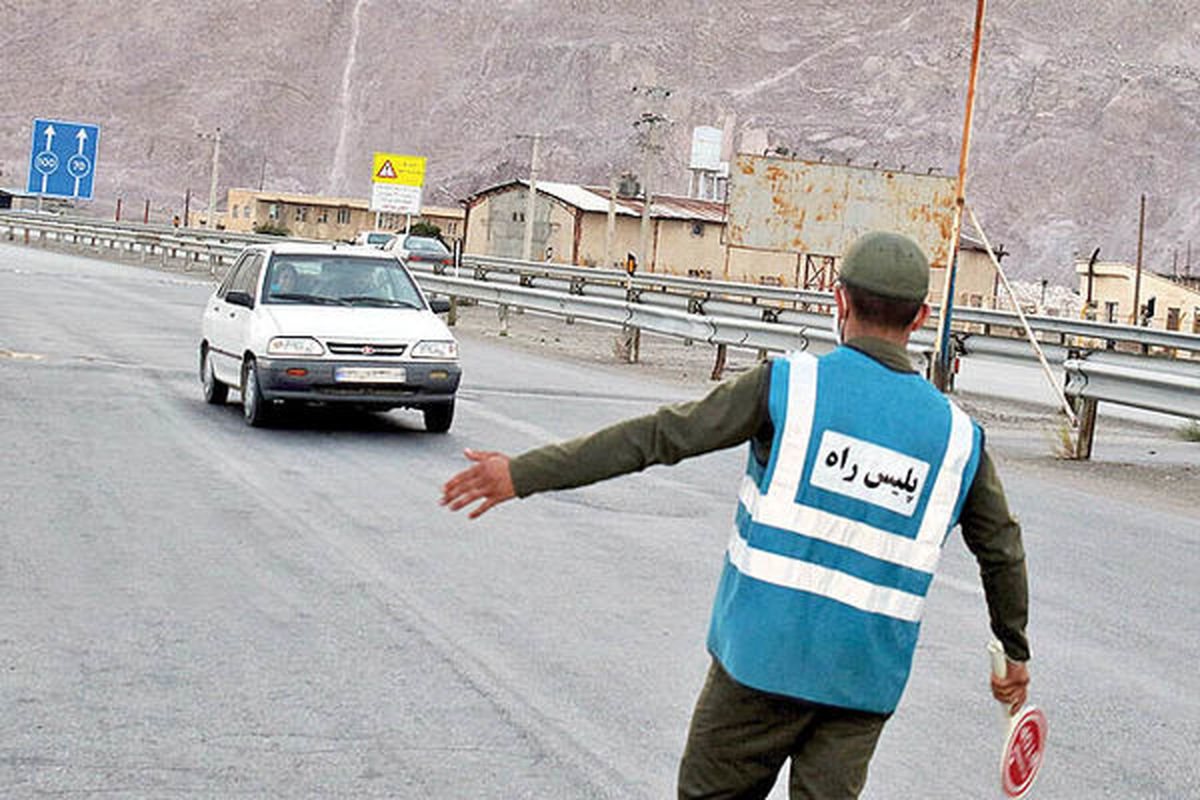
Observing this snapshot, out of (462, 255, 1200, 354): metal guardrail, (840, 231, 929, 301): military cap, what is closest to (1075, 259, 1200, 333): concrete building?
(462, 255, 1200, 354): metal guardrail

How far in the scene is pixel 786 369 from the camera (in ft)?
13.0

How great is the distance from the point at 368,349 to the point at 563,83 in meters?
132

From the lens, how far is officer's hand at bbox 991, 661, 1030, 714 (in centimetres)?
422

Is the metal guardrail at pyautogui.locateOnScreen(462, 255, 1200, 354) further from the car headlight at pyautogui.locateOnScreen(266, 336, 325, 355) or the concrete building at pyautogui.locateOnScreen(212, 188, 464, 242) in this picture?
the concrete building at pyautogui.locateOnScreen(212, 188, 464, 242)

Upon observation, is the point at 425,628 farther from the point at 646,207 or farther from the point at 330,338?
the point at 646,207

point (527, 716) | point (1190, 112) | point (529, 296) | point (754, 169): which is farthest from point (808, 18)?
point (527, 716)

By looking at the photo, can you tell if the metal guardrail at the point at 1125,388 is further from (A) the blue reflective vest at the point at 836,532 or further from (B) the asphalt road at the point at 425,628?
(A) the blue reflective vest at the point at 836,532

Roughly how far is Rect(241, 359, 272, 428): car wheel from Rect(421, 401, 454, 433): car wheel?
1287mm

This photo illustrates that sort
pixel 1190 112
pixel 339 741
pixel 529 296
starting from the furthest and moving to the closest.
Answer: pixel 1190 112 → pixel 529 296 → pixel 339 741

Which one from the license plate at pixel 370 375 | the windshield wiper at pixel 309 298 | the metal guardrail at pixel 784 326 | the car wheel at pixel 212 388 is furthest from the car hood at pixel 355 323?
the metal guardrail at pixel 784 326

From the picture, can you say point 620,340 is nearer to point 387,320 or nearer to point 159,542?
point 387,320

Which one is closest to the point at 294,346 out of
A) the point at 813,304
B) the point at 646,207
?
the point at 813,304

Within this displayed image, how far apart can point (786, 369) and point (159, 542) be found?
647 cm

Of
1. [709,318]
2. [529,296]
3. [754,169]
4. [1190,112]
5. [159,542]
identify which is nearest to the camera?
[159,542]
